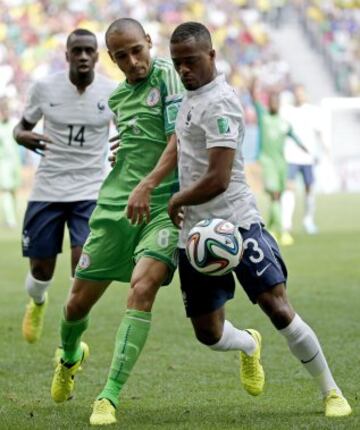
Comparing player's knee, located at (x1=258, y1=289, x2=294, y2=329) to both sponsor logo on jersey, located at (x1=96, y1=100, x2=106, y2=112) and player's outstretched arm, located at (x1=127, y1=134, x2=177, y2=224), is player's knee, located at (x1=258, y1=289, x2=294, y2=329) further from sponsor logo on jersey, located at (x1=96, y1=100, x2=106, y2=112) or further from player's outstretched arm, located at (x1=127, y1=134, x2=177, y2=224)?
sponsor logo on jersey, located at (x1=96, y1=100, x2=106, y2=112)

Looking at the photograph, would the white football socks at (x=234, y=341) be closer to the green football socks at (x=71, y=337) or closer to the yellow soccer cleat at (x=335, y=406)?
the yellow soccer cleat at (x=335, y=406)

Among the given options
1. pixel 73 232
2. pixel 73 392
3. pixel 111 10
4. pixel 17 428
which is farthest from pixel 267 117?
pixel 111 10

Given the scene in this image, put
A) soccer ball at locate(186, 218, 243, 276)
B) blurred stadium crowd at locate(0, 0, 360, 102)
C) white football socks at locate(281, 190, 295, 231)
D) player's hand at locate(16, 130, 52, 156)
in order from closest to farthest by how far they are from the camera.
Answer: soccer ball at locate(186, 218, 243, 276), player's hand at locate(16, 130, 52, 156), white football socks at locate(281, 190, 295, 231), blurred stadium crowd at locate(0, 0, 360, 102)

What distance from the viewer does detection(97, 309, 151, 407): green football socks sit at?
254 inches

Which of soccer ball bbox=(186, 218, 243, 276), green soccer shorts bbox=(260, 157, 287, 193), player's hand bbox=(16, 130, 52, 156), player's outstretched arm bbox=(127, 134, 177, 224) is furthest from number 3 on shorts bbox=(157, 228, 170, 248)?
green soccer shorts bbox=(260, 157, 287, 193)

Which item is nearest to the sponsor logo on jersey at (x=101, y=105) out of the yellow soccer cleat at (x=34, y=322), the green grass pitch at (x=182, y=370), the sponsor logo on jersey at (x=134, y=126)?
the yellow soccer cleat at (x=34, y=322)

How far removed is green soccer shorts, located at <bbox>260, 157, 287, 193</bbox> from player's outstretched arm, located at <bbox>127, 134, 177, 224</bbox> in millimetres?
13999

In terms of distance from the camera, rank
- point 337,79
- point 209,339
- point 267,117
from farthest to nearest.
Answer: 1. point 337,79
2. point 267,117
3. point 209,339

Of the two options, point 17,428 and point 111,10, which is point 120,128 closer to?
point 17,428

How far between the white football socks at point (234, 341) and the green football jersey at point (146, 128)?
0.84m

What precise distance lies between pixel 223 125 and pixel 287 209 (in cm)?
1630

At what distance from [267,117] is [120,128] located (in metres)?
13.7

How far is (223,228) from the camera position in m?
6.32

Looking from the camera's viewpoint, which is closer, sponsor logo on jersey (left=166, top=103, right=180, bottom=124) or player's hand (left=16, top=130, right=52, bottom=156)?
sponsor logo on jersey (left=166, top=103, right=180, bottom=124)
